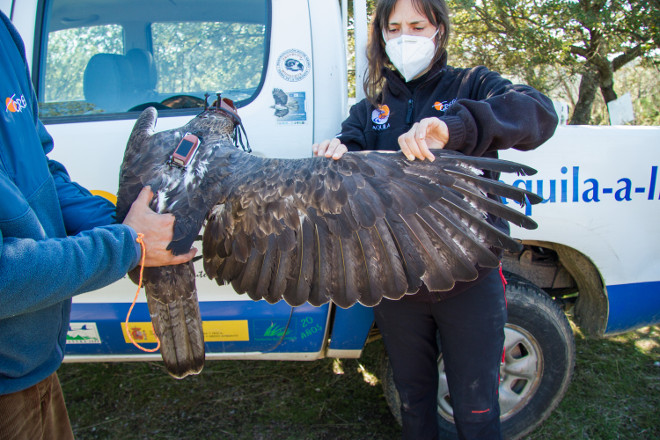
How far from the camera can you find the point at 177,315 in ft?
6.98

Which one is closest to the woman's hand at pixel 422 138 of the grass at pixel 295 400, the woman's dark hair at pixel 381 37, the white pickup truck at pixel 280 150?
the woman's dark hair at pixel 381 37

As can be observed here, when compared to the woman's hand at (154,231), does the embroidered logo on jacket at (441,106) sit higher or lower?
higher

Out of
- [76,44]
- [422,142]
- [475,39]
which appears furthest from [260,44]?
[475,39]

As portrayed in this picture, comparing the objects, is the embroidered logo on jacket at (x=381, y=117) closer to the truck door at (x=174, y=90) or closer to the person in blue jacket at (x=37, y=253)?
the truck door at (x=174, y=90)

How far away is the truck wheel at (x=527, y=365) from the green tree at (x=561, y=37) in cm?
441

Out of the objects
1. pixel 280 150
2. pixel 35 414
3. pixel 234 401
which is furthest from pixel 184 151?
pixel 234 401

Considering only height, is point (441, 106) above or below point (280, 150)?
above

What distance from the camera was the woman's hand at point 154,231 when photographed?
163 centimetres

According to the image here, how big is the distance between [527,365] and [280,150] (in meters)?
1.90

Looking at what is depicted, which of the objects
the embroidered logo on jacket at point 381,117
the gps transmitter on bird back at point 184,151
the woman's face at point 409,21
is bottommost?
the gps transmitter on bird back at point 184,151

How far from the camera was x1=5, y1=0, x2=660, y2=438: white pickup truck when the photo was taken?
2.45 meters

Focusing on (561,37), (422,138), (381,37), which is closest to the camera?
(422,138)

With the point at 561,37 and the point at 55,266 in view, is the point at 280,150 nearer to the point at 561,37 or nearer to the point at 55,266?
the point at 55,266

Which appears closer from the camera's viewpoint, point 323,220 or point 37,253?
point 37,253
